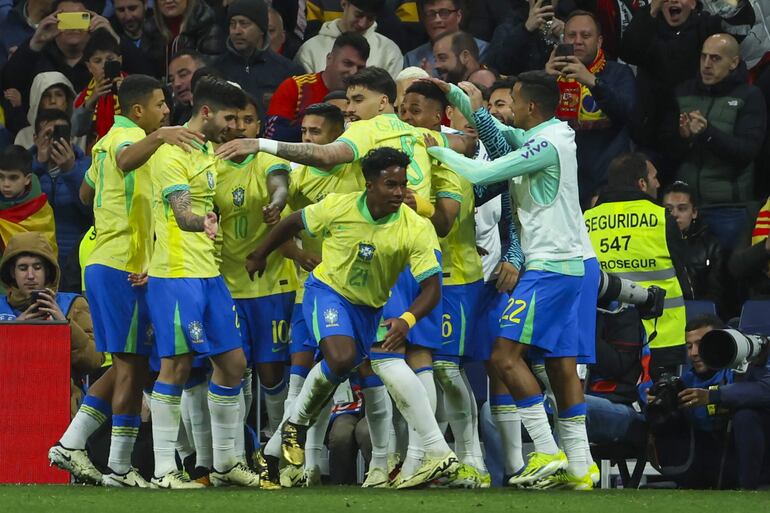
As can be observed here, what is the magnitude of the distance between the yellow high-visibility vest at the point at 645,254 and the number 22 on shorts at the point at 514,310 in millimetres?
2228

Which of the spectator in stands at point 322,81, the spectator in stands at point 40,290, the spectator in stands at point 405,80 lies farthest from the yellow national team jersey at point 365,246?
the spectator in stands at point 322,81

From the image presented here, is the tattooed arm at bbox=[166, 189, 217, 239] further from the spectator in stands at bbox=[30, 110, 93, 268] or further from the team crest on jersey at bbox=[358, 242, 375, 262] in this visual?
the spectator in stands at bbox=[30, 110, 93, 268]

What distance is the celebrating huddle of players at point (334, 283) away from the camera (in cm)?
995

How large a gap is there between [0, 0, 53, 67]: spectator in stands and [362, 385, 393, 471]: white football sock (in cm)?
656

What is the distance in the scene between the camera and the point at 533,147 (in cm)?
1009

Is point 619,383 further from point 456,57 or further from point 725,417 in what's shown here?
point 456,57

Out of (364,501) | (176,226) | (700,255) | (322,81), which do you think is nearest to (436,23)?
(322,81)

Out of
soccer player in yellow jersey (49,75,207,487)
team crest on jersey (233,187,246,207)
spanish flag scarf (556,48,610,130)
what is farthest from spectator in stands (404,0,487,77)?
soccer player in yellow jersey (49,75,207,487)

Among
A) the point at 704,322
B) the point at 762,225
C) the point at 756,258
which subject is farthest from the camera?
the point at 762,225

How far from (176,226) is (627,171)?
377 centimetres

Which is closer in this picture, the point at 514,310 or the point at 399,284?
the point at 514,310

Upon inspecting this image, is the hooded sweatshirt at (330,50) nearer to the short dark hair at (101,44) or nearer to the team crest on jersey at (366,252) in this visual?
the short dark hair at (101,44)

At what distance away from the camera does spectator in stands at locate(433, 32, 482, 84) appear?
14.1m

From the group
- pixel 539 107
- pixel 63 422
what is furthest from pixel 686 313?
pixel 63 422
